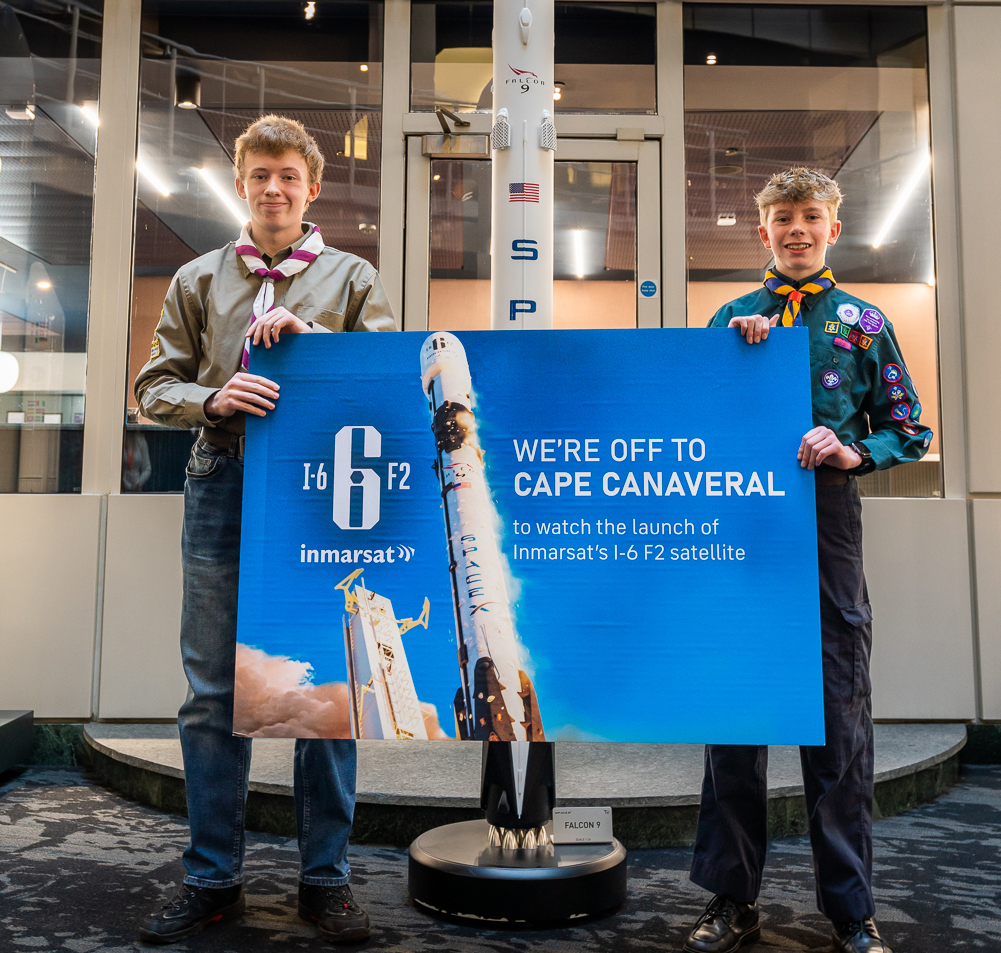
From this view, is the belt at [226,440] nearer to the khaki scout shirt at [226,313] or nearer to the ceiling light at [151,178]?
the khaki scout shirt at [226,313]

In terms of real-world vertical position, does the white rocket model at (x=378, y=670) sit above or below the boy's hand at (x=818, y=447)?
below

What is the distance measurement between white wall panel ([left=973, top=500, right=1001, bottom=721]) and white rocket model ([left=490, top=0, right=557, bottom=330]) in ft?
8.58

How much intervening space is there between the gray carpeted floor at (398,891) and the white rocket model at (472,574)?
2.03 feet

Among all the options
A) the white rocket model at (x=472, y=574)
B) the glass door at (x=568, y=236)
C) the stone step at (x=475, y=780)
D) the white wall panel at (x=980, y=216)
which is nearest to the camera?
the white rocket model at (x=472, y=574)

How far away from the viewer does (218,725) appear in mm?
1907

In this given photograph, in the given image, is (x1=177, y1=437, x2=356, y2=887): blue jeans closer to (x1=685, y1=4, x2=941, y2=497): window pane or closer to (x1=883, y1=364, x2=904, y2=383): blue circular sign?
(x1=883, y1=364, x2=904, y2=383): blue circular sign

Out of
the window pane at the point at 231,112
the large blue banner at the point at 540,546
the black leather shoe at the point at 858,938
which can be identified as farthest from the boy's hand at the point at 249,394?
the window pane at the point at 231,112

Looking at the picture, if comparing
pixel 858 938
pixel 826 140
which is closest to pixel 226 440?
pixel 858 938

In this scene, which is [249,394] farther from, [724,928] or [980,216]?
[980,216]

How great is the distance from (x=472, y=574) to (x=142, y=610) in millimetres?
2680

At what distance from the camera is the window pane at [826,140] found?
13.4 ft

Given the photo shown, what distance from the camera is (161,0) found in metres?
4.18

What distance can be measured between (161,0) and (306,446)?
3.50 meters

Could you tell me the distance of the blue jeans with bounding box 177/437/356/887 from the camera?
1.90 metres
